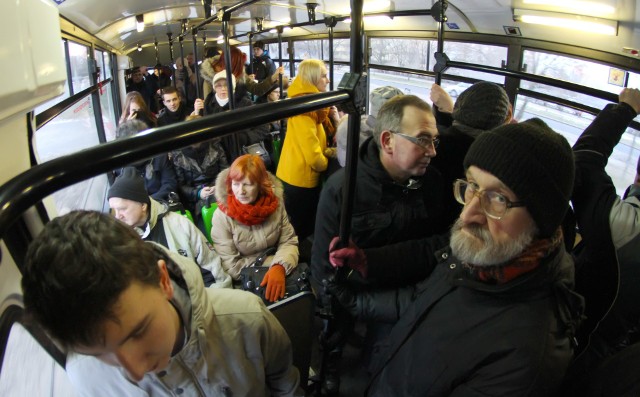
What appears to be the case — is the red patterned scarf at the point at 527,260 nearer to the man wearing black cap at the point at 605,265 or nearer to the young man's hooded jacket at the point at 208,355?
the man wearing black cap at the point at 605,265

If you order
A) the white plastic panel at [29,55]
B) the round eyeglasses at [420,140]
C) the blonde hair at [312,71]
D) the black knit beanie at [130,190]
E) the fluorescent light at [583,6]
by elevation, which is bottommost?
the black knit beanie at [130,190]

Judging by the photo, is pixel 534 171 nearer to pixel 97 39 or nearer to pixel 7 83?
pixel 7 83

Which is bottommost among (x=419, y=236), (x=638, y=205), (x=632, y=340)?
(x=632, y=340)

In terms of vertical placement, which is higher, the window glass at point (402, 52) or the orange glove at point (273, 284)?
the window glass at point (402, 52)

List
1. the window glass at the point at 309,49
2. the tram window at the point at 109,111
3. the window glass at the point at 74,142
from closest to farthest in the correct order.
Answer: the window glass at the point at 74,142 → the tram window at the point at 109,111 → the window glass at the point at 309,49

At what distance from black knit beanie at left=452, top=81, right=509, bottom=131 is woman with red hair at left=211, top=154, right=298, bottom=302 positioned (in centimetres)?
124

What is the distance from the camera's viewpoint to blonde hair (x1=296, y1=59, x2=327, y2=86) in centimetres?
309

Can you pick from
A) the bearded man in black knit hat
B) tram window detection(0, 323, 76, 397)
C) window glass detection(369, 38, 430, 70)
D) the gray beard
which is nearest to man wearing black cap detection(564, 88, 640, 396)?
the bearded man in black knit hat

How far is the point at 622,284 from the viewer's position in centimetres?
139

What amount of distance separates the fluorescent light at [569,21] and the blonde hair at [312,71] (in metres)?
1.69

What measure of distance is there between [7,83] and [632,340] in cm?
191

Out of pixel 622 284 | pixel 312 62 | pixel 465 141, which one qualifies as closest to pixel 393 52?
pixel 312 62

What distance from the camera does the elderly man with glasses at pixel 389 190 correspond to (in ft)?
5.64

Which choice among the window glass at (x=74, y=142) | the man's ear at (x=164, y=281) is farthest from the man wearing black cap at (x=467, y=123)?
the window glass at (x=74, y=142)
